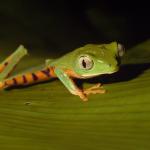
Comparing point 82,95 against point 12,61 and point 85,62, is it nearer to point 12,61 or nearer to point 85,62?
point 85,62

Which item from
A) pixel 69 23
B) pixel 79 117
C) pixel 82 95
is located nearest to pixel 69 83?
pixel 82 95

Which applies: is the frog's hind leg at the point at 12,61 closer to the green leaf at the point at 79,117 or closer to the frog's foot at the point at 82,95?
the green leaf at the point at 79,117

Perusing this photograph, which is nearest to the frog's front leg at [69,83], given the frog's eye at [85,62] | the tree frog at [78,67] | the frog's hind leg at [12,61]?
the tree frog at [78,67]

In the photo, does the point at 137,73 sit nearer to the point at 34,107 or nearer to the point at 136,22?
the point at 34,107

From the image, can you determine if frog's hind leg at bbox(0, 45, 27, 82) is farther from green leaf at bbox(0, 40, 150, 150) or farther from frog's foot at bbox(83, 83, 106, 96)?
frog's foot at bbox(83, 83, 106, 96)

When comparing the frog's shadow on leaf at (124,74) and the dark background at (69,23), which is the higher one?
the dark background at (69,23)


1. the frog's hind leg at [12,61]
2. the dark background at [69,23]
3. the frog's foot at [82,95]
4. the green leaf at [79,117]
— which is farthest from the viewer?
the dark background at [69,23]

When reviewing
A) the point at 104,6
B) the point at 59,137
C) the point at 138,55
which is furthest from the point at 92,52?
the point at 104,6
